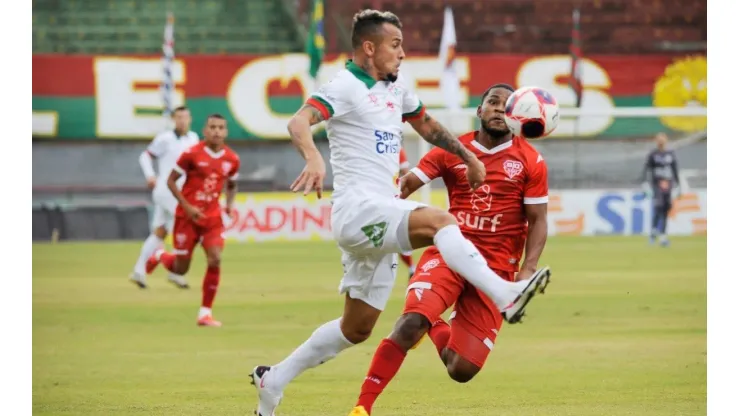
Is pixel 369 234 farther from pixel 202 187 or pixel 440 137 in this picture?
pixel 202 187

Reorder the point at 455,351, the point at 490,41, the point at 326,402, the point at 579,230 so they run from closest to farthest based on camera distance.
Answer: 1. the point at 455,351
2. the point at 326,402
3. the point at 579,230
4. the point at 490,41

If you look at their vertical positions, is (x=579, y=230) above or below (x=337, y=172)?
below

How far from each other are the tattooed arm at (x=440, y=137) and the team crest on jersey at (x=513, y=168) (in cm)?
74

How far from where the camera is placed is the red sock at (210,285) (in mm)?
13422

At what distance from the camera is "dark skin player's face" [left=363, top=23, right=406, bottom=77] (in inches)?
283

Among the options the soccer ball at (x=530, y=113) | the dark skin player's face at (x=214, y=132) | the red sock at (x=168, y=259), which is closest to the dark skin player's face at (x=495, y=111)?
the soccer ball at (x=530, y=113)

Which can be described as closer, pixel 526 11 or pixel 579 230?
pixel 579 230

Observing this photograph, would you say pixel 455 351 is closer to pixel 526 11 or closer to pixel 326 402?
pixel 326 402

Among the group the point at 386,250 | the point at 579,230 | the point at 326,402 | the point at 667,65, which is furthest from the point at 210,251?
the point at 667,65

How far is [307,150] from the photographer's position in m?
6.73

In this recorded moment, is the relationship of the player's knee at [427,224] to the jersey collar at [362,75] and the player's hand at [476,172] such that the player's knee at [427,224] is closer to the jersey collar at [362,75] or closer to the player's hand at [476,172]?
the player's hand at [476,172]

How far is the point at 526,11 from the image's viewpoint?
1363 inches

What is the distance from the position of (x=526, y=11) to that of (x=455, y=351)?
27508 mm

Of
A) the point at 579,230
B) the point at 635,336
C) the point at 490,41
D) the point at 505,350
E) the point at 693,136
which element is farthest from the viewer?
the point at 490,41
